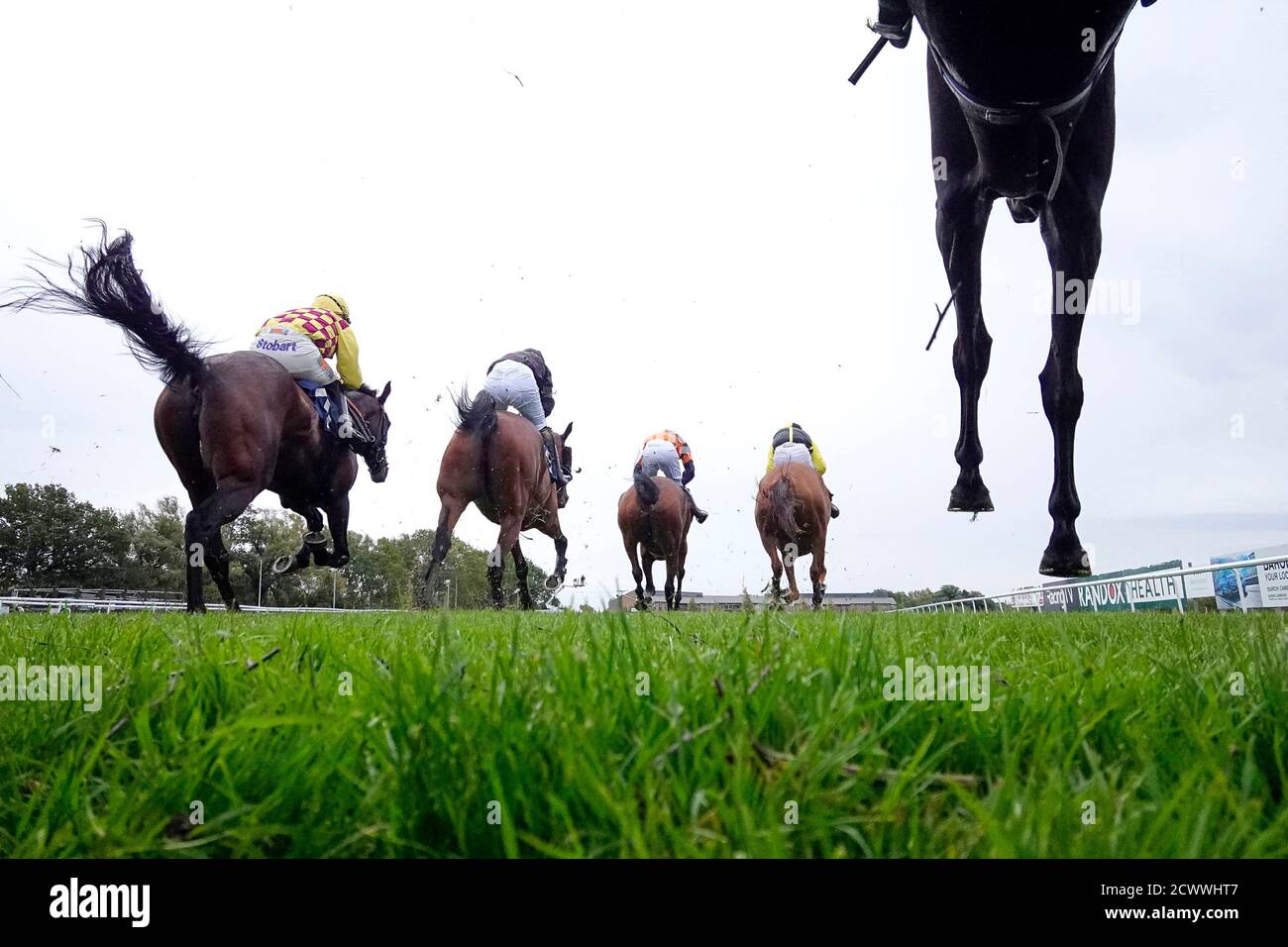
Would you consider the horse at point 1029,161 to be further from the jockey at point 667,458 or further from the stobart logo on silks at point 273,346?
the jockey at point 667,458

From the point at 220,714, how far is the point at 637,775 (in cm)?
93

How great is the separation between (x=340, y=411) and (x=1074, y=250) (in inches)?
325

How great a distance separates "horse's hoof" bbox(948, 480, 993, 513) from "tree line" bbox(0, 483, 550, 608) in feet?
87.2

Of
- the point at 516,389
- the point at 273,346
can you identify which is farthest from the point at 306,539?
the point at 516,389

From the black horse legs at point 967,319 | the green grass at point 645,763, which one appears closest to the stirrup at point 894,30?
the black horse legs at point 967,319

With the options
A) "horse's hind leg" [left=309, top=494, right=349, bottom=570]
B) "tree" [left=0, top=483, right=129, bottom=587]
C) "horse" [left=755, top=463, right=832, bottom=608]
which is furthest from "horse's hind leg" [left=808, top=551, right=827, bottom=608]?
"tree" [left=0, top=483, right=129, bottom=587]

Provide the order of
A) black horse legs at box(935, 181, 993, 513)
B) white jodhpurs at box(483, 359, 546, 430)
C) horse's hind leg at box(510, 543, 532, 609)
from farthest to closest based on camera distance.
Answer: white jodhpurs at box(483, 359, 546, 430), horse's hind leg at box(510, 543, 532, 609), black horse legs at box(935, 181, 993, 513)

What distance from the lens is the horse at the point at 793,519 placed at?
1510 centimetres

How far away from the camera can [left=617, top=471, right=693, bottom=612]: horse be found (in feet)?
57.0

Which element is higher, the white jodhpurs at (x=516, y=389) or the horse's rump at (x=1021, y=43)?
the white jodhpurs at (x=516, y=389)

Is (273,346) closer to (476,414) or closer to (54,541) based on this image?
(476,414)

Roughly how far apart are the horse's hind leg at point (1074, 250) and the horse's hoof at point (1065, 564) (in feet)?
0.97

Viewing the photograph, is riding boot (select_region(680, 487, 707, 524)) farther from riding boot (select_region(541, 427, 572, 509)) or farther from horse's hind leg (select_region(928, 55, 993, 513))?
horse's hind leg (select_region(928, 55, 993, 513))
